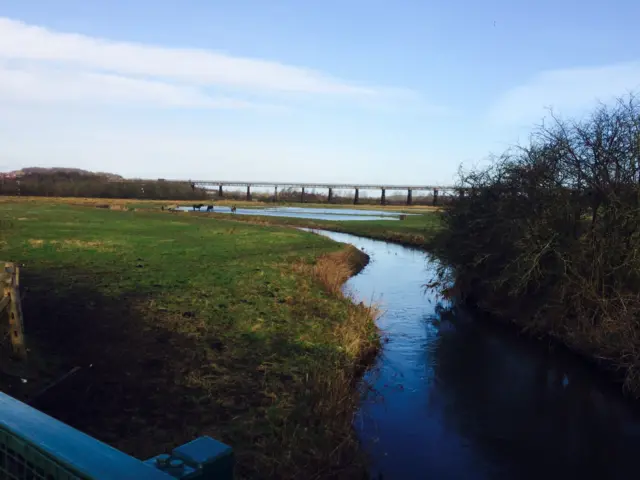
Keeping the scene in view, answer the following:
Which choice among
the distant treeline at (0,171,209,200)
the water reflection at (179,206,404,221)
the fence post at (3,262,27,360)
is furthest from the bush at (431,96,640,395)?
the distant treeline at (0,171,209,200)

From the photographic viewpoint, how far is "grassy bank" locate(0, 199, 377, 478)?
8.46m

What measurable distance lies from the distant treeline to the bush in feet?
391

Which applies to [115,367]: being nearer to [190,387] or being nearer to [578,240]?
[190,387]

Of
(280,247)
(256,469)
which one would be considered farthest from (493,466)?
(280,247)

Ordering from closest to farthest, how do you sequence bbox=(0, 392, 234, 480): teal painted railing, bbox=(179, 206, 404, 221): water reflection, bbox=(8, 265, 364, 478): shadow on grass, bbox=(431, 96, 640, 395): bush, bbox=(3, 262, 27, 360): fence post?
1. bbox=(0, 392, 234, 480): teal painted railing
2. bbox=(8, 265, 364, 478): shadow on grass
3. bbox=(3, 262, 27, 360): fence post
4. bbox=(431, 96, 640, 395): bush
5. bbox=(179, 206, 404, 221): water reflection

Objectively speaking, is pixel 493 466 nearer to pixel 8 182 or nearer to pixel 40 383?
pixel 40 383

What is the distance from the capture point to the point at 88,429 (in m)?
8.12

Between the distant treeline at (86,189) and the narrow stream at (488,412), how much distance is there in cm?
11944

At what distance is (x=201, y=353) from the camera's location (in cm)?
1234

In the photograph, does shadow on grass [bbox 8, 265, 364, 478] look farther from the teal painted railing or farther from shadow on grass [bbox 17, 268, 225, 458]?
the teal painted railing

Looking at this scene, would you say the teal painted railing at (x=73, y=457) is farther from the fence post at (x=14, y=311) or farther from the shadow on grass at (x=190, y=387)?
the fence post at (x=14, y=311)

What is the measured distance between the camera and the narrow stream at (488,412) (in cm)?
985

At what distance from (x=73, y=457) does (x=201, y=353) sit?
412 inches

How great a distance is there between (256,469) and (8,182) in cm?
13363
